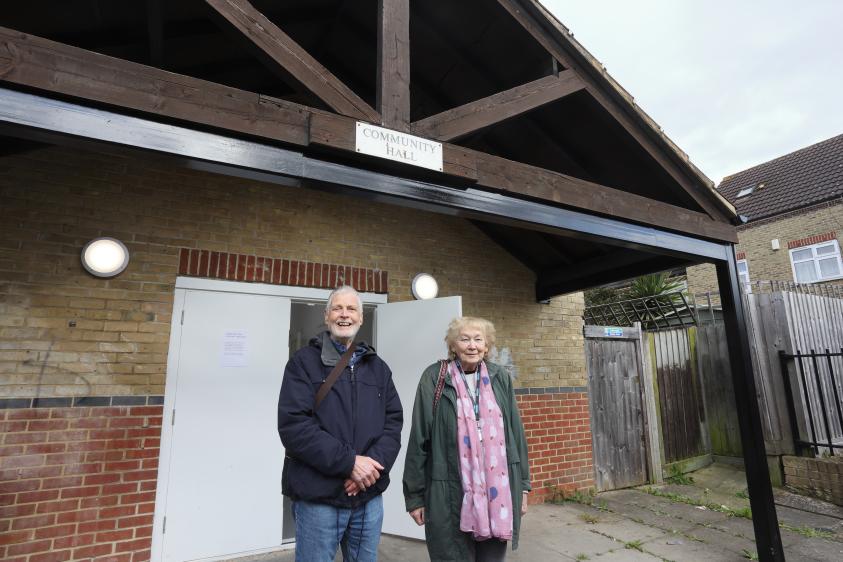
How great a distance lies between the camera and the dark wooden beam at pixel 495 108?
255cm

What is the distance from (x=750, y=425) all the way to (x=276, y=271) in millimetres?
3993

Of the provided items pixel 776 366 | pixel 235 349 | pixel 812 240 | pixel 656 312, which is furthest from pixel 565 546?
Result: pixel 812 240

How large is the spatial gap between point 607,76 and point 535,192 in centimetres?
116

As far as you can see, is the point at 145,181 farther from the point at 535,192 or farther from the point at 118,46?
the point at 535,192

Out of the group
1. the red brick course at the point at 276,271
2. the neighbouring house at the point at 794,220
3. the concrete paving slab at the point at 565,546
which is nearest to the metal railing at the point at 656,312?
the neighbouring house at the point at 794,220

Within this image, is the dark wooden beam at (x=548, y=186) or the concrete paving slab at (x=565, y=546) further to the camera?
the concrete paving slab at (x=565, y=546)

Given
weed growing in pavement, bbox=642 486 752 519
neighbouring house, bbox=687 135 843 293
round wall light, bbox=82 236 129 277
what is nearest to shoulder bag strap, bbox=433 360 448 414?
round wall light, bbox=82 236 129 277

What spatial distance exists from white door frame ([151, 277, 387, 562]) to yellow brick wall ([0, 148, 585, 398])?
0.07 m

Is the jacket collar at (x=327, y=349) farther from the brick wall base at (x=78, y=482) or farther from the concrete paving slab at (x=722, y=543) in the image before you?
the concrete paving slab at (x=722, y=543)

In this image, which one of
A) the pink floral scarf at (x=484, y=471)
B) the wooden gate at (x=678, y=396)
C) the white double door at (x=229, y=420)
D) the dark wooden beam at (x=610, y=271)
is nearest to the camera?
the pink floral scarf at (x=484, y=471)

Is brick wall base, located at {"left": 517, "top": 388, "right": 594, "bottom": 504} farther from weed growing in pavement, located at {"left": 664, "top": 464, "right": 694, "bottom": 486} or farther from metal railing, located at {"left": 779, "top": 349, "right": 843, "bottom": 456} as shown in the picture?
metal railing, located at {"left": 779, "top": 349, "right": 843, "bottom": 456}

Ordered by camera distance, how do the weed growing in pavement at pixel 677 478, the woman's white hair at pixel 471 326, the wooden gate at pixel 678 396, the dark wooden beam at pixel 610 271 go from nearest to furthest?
1. the woman's white hair at pixel 471 326
2. the dark wooden beam at pixel 610 271
3. the weed growing in pavement at pixel 677 478
4. the wooden gate at pixel 678 396

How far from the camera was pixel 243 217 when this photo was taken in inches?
157

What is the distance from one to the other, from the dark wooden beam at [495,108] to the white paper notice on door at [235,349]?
2399mm
